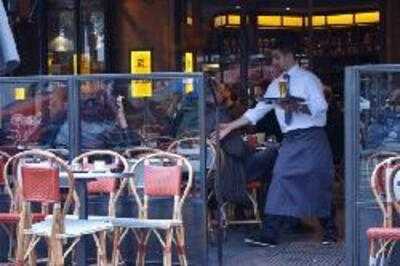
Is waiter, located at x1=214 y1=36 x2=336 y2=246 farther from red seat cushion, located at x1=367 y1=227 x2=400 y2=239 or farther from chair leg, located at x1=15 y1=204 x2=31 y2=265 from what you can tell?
chair leg, located at x1=15 y1=204 x2=31 y2=265

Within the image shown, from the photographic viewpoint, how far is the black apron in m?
8.73

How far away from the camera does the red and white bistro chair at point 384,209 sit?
6.80 meters

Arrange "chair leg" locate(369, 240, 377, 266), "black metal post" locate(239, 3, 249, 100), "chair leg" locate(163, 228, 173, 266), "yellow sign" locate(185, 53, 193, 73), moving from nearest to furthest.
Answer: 1. "chair leg" locate(369, 240, 377, 266)
2. "chair leg" locate(163, 228, 173, 266)
3. "yellow sign" locate(185, 53, 193, 73)
4. "black metal post" locate(239, 3, 249, 100)

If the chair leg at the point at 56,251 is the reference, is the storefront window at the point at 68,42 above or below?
above

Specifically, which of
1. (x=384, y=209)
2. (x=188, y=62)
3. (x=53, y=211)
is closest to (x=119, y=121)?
(x=53, y=211)

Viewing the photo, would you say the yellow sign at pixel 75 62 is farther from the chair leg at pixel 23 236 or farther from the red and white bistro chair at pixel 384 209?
the red and white bistro chair at pixel 384 209

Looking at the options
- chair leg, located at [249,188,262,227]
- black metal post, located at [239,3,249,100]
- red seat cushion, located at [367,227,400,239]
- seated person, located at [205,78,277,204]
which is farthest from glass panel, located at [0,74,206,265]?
black metal post, located at [239,3,249,100]

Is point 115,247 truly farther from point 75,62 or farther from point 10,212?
point 75,62

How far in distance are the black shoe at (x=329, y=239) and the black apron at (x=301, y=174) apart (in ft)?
1.63

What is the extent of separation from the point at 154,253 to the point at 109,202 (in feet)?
1.86

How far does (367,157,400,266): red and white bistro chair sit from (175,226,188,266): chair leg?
1.37 meters

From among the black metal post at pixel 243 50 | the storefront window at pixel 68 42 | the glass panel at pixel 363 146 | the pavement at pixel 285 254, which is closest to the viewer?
the glass panel at pixel 363 146

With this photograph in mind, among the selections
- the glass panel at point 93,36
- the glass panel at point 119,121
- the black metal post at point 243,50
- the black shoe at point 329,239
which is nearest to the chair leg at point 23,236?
the glass panel at point 119,121

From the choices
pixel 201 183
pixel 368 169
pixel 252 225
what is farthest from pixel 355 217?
pixel 252 225
